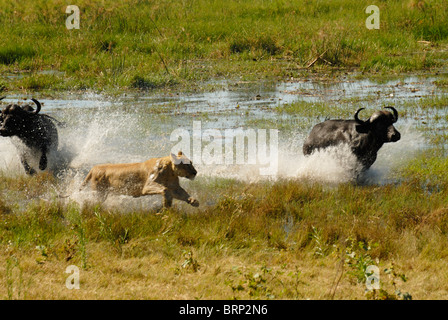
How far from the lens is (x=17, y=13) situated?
21906mm

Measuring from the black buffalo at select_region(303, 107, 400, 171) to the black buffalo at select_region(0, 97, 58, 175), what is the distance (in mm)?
4297

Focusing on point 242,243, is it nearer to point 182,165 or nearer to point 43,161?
point 182,165

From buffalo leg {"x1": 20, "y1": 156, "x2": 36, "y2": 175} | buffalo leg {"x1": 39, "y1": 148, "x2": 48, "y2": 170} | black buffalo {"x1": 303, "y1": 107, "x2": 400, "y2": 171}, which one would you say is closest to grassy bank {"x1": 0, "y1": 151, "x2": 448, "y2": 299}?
black buffalo {"x1": 303, "y1": 107, "x2": 400, "y2": 171}

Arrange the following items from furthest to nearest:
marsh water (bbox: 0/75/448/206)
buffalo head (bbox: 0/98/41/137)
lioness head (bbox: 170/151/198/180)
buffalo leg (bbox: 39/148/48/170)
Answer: buffalo leg (bbox: 39/148/48/170) < buffalo head (bbox: 0/98/41/137) < marsh water (bbox: 0/75/448/206) < lioness head (bbox: 170/151/198/180)

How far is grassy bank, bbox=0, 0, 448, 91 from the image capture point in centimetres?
1639

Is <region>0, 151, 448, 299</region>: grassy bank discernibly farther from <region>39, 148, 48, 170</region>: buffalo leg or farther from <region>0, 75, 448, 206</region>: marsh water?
<region>39, 148, 48, 170</region>: buffalo leg

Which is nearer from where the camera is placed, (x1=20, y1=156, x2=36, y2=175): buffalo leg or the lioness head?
the lioness head

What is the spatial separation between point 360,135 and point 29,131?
17.7ft

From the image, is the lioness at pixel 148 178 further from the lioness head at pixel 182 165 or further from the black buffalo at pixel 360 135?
the black buffalo at pixel 360 135

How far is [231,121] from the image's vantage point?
12.2 m

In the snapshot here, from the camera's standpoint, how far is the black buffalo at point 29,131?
10.2 metres

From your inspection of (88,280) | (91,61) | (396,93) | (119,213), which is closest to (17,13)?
(91,61)
